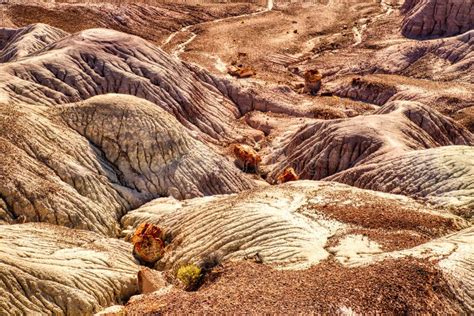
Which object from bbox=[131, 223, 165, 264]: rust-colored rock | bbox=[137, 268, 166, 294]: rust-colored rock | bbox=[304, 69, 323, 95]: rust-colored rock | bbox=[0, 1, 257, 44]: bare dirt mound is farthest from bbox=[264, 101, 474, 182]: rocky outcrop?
bbox=[0, 1, 257, 44]: bare dirt mound

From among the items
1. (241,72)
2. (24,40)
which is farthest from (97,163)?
(241,72)

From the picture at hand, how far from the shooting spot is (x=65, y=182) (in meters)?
26.6

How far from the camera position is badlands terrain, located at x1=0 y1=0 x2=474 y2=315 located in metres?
16.5

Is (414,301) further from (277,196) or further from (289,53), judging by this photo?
(289,53)

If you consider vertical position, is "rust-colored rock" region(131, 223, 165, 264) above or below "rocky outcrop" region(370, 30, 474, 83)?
below

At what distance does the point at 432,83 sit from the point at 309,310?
4611 cm

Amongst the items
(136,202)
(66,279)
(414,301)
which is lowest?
(136,202)

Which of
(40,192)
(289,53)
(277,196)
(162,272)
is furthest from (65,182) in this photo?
(289,53)

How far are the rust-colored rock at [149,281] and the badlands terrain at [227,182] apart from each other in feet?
0.18

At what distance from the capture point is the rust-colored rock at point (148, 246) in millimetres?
22620

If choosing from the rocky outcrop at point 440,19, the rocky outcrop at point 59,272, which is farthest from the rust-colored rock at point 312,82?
the rocky outcrop at point 59,272

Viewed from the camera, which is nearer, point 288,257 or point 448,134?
point 288,257

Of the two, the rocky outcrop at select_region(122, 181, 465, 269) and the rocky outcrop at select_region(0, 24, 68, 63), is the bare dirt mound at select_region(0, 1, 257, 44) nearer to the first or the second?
the rocky outcrop at select_region(0, 24, 68, 63)

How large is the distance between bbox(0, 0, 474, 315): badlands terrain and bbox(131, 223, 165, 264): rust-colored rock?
0.08 m
